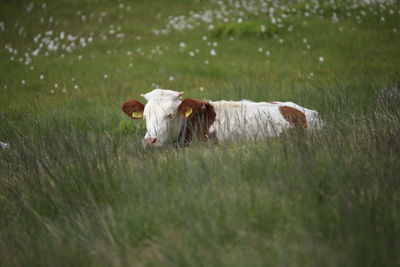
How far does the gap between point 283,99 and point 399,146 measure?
426 cm

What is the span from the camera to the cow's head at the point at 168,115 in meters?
5.27

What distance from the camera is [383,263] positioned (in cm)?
227

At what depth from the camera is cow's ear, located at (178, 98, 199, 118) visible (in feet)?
18.0

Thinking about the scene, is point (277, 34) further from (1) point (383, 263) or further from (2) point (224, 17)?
(1) point (383, 263)

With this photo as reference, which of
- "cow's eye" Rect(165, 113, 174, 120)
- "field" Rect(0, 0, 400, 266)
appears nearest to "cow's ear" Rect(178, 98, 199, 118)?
"cow's eye" Rect(165, 113, 174, 120)

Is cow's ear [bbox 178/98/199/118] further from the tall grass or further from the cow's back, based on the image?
the tall grass

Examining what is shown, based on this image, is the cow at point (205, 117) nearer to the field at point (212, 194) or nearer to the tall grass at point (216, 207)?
the field at point (212, 194)

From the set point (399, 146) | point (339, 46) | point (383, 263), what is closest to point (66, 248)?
point (383, 263)

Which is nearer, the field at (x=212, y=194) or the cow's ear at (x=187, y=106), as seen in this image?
the field at (x=212, y=194)

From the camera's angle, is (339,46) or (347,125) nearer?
(347,125)

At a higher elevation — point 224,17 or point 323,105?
point 224,17

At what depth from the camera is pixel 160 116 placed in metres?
A: 5.33

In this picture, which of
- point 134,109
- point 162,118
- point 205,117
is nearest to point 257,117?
point 205,117

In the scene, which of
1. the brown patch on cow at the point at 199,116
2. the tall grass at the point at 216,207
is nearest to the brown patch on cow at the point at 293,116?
the brown patch on cow at the point at 199,116
